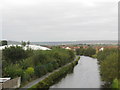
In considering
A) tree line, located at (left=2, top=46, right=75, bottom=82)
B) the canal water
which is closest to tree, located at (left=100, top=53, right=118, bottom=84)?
the canal water

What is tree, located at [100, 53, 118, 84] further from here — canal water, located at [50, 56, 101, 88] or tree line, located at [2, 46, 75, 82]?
tree line, located at [2, 46, 75, 82]

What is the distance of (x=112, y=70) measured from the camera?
16.2 m

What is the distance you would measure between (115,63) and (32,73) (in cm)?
877

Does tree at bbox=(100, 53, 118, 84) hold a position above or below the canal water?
above

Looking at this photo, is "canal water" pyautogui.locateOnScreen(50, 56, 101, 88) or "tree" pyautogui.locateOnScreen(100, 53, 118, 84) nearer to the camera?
"tree" pyautogui.locateOnScreen(100, 53, 118, 84)

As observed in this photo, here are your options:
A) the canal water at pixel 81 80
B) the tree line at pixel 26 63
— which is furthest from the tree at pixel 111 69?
the tree line at pixel 26 63

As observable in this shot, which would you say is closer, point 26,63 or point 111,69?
point 111,69

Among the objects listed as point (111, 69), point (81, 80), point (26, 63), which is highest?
point (111, 69)

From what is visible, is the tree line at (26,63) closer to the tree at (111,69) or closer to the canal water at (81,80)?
the canal water at (81,80)

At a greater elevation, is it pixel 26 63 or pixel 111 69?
pixel 111 69

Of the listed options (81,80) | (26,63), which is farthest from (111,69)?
(26,63)

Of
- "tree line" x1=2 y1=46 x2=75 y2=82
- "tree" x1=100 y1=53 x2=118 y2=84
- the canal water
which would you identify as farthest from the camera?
the canal water

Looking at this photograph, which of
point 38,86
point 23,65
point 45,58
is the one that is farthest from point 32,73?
point 45,58

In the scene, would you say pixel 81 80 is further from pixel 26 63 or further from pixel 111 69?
pixel 111 69
